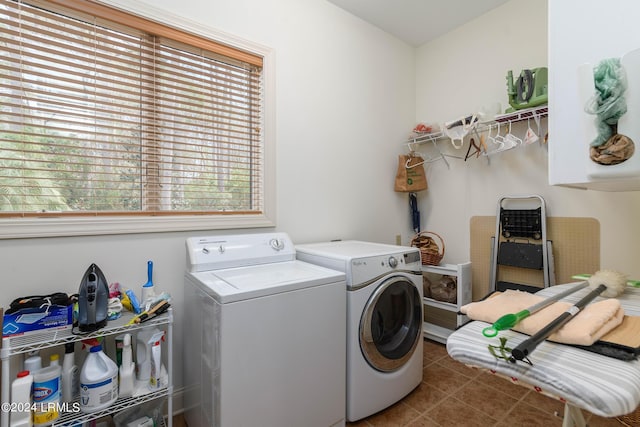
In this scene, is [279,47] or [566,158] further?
[279,47]

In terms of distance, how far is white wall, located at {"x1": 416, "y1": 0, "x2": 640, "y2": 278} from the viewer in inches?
76.1

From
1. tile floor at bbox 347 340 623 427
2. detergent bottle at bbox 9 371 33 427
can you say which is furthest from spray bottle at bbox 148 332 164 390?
tile floor at bbox 347 340 623 427

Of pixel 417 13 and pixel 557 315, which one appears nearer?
pixel 557 315

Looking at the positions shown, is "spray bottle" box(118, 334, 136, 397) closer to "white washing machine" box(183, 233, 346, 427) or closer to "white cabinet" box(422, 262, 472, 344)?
"white washing machine" box(183, 233, 346, 427)

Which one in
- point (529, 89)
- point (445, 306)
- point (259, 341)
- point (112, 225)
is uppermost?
point (529, 89)

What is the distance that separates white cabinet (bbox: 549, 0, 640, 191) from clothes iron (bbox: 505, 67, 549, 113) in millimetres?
1087

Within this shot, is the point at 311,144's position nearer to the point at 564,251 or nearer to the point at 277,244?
the point at 277,244

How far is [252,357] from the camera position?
48.2 inches

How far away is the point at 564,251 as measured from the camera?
2.11 meters

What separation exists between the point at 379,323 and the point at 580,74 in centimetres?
142

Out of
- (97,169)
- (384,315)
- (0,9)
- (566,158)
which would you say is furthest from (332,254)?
(0,9)

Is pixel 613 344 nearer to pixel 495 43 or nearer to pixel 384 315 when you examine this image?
pixel 384 315

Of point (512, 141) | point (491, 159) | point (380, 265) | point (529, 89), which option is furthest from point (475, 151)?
point (380, 265)

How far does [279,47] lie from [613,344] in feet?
7.48
